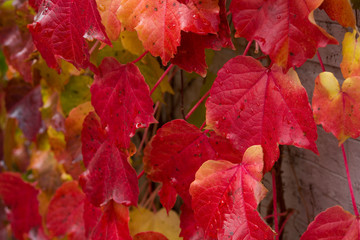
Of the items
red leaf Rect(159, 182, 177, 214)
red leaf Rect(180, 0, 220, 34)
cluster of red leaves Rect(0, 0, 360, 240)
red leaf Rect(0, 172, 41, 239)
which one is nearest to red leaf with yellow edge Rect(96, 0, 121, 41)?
cluster of red leaves Rect(0, 0, 360, 240)

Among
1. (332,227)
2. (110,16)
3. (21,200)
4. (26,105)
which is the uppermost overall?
(110,16)

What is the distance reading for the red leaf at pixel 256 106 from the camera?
0.45m

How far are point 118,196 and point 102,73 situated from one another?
19cm

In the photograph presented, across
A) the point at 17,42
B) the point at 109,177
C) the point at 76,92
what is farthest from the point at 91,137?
the point at 17,42

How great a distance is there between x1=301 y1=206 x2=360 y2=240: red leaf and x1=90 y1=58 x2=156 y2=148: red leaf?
0.24 meters

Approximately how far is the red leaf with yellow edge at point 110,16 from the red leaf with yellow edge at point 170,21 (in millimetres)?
77

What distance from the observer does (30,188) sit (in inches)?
47.6

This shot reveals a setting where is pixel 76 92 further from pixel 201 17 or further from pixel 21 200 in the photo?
pixel 21 200

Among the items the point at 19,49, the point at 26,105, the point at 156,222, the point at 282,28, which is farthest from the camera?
the point at 26,105

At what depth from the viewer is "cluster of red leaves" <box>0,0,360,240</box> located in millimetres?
423

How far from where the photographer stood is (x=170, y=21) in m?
0.46

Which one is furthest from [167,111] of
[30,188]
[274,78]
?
[30,188]

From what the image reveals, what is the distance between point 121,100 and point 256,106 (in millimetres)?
194

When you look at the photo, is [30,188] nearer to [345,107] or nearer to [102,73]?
[102,73]
